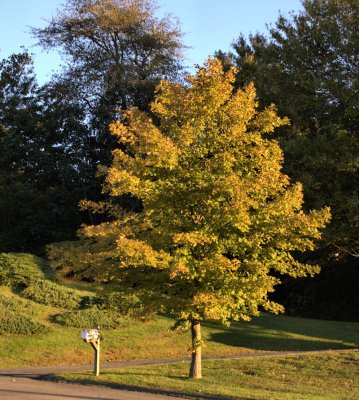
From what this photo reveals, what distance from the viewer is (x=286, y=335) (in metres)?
A: 24.3

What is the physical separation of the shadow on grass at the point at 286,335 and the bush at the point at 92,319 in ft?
11.2

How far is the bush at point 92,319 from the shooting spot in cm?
2064

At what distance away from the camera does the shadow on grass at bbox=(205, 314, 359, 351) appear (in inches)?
875

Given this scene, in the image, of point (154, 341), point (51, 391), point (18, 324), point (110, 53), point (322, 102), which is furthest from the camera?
point (110, 53)

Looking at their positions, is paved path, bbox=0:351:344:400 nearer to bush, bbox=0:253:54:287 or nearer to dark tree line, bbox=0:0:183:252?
bush, bbox=0:253:54:287

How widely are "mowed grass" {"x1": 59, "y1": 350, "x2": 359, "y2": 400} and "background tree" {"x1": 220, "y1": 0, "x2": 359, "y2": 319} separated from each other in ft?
17.1

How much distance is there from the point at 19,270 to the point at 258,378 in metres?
12.3

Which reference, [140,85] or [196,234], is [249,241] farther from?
[140,85]

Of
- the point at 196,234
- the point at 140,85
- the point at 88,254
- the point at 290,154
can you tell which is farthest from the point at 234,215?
the point at 140,85

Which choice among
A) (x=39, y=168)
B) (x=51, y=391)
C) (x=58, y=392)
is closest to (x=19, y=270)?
(x=51, y=391)

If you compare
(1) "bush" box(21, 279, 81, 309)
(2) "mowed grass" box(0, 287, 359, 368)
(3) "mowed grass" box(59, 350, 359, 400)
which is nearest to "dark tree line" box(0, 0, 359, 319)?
(2) "mowed grass" box(0, 287, 359, 368)

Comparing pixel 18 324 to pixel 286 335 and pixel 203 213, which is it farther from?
pixel 286 335

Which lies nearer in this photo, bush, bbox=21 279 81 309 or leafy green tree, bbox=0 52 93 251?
bush, bbox=21 279 81 309

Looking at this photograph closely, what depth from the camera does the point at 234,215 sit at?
13.0 meters
